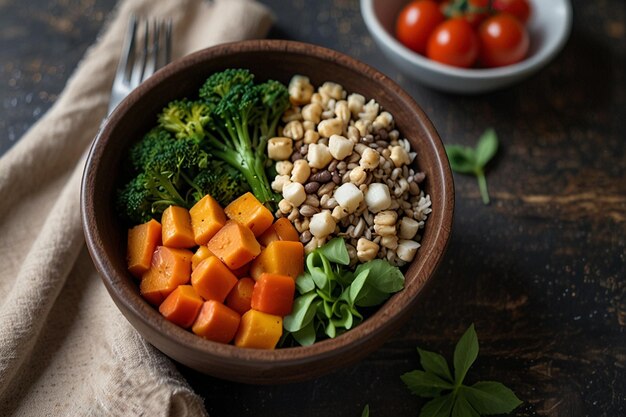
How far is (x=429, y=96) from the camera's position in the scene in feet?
8.19

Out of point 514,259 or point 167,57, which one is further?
point 167,57

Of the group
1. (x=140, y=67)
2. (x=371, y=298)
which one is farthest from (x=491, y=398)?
(x=140, y=67)

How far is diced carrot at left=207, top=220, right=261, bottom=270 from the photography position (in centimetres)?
167

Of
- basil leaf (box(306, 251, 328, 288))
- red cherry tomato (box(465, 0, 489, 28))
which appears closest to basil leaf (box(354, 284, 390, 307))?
basil leaf (box(306, 251, 328, 288))

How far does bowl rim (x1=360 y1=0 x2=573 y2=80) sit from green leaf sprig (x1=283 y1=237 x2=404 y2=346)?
0.89 meters

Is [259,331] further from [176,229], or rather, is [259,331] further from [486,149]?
[486,149]

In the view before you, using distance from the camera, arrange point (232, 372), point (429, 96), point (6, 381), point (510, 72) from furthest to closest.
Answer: point (429, 96)
point (510, 72)
point (6, 381)
point (232, 372)

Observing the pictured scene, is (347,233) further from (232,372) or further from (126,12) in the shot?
(126,12)

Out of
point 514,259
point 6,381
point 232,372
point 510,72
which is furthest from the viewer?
point 510,72

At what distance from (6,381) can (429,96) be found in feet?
5.58

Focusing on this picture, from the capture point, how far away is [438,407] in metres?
1.87

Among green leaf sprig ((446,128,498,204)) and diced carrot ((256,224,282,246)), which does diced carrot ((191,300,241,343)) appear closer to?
diced carrot ((256,224,282,246))

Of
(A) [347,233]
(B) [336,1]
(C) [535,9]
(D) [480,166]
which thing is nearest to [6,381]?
(A) [347,233]

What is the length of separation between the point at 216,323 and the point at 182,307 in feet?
0.31
